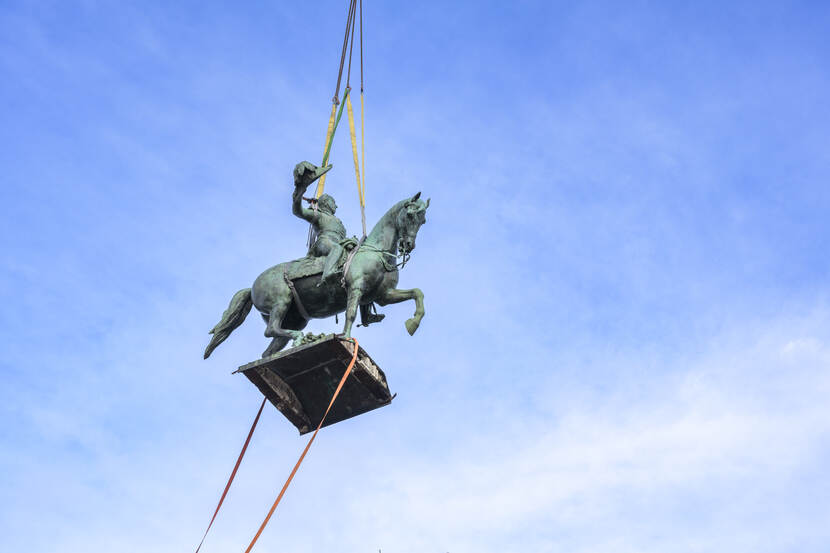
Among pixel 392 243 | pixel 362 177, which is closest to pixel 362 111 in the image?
pixel 362 177

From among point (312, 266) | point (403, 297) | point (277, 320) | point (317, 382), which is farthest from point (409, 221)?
point (317, 382)

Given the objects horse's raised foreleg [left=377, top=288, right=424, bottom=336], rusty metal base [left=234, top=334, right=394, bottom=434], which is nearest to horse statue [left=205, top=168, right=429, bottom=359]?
horse's raised foreleg [left=377, top=288, right=424, bottom=336]

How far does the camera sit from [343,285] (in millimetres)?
19750

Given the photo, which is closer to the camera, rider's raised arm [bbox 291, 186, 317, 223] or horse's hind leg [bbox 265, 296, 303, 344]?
horse's hind leg [bbox 265, 296, 303, 344]

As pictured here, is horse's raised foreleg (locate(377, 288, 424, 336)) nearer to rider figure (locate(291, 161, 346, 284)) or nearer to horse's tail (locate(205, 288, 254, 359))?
rider figure (locate(291, 161, 346, 284))

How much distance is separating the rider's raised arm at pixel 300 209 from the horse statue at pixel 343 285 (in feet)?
0.94

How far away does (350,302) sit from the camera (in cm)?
1952

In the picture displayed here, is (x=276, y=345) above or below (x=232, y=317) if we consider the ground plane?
below

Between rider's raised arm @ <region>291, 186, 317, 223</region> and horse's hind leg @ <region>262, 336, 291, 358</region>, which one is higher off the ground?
rider's raised arm @ <region>291, 186, 317, 223</region>

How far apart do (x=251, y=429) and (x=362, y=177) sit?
19.6 feet

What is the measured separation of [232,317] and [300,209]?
2431 mm

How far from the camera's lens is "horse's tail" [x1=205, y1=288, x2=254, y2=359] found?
2067 centimetres

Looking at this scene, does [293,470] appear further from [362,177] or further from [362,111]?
[362,111]

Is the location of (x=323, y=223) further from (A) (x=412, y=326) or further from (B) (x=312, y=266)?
(A) (x=412, y=326)
